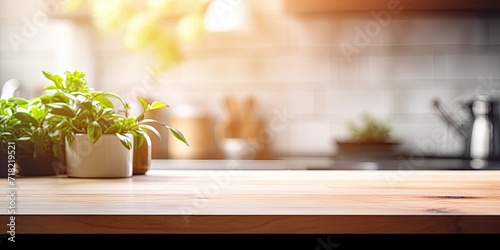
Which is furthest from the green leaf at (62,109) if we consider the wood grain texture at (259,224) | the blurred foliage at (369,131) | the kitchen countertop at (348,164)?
the blurred foliage at (369,131)

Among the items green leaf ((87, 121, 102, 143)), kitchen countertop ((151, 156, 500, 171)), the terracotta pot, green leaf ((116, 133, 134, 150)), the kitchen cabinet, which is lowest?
kitchen countertop ((151, 156, 500, 171))

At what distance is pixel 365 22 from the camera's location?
10.6ft

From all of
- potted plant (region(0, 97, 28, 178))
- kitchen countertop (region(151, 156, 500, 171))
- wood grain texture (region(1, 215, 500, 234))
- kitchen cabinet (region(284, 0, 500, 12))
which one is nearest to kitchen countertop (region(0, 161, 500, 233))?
wood grain texture (region(1, 215, 500, 234))

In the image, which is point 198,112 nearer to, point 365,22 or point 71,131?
point 365,22

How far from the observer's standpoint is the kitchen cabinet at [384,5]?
310cm

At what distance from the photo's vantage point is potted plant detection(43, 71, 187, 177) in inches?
47.2

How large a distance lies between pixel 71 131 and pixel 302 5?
2.04m

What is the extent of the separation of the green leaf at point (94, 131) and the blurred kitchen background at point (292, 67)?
203 cm

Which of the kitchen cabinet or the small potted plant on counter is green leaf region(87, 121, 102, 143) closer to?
the small potted plant on counter

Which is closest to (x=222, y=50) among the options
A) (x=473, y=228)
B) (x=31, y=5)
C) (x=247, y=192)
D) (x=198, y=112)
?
(x=198, y=112)

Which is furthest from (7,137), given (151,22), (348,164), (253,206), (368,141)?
(151,22)

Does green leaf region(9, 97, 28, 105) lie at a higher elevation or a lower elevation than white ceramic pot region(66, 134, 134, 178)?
higher

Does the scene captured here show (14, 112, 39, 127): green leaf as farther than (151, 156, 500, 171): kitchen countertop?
No
